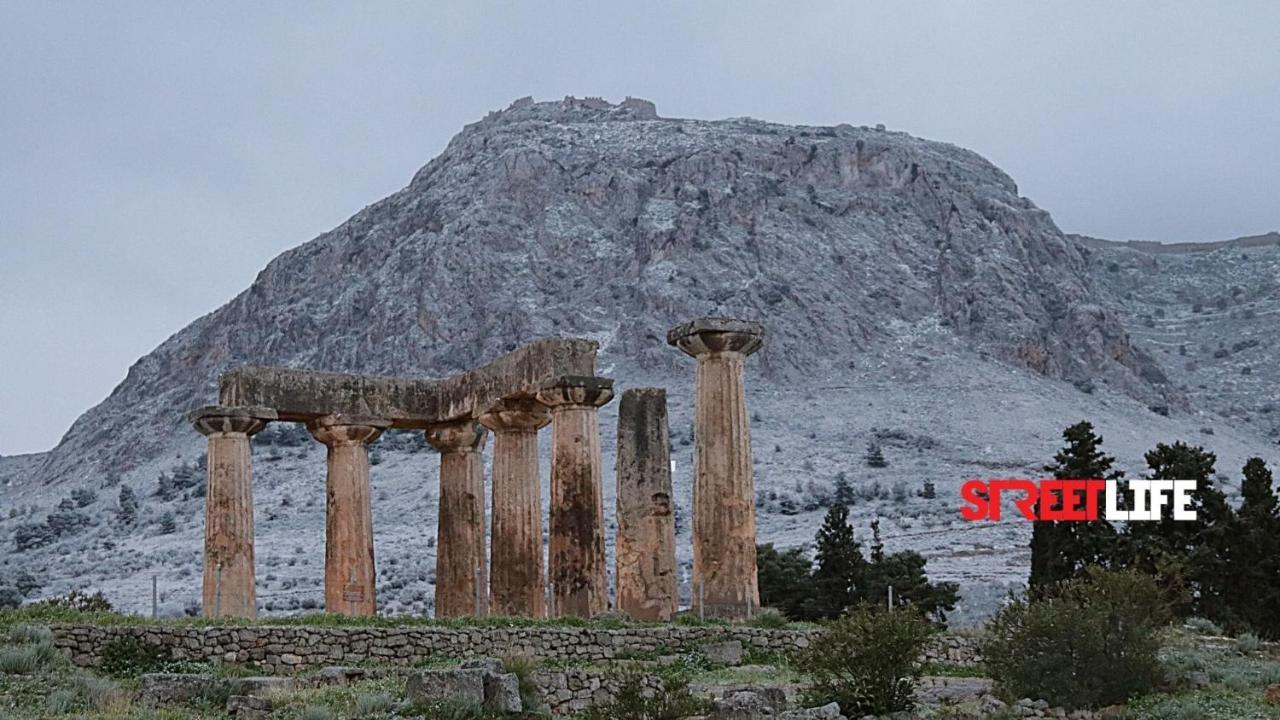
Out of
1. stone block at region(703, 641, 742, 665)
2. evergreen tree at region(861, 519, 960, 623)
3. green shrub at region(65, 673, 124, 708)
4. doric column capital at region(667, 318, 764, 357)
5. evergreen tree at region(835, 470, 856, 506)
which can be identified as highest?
doric column capital at region(667, 318, 764, 357)

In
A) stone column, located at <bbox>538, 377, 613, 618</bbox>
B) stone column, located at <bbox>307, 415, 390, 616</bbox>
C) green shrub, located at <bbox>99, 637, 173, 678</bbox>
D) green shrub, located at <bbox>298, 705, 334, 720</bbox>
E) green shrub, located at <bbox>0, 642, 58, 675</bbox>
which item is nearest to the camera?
green shrub, located at <bbox>298, 705, 334, 720</bbox>

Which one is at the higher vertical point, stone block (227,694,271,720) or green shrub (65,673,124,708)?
green shrub (65,673,124,708)

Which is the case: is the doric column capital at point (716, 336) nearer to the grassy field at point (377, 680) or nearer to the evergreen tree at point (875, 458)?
the grassy field at point (377, 680)

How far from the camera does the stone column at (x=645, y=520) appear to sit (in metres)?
27.4

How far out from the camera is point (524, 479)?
31156 mm

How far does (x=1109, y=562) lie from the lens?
1431 inches

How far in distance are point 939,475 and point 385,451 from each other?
32973mm

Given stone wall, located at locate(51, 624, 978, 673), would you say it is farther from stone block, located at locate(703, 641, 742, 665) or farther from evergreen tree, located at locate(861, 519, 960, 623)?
evergreen tree, located at locate(861, 519, 960, 623)

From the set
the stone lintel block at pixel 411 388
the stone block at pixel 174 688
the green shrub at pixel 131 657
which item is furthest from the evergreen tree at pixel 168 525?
the stone block at pixel 174 688

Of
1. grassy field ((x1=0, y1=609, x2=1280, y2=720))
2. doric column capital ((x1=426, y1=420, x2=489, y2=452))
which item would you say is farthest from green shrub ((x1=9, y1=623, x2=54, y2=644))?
doric column capital ((x1=426, y1=420, x2=489, y2=452))

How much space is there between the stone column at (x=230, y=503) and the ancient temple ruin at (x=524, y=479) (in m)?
0.03

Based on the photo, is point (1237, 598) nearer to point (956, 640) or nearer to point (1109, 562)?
point (1109, 562)

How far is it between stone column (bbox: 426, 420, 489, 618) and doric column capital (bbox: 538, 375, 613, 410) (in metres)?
5.25

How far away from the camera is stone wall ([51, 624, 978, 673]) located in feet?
75.5
